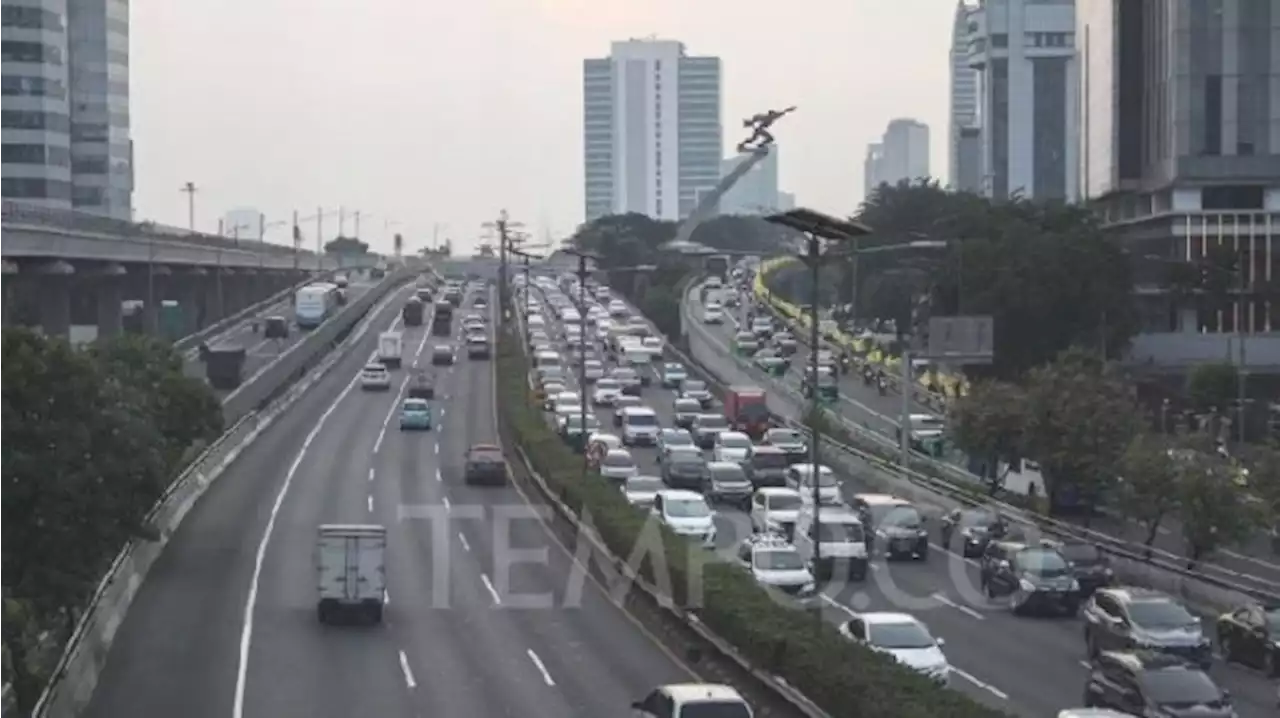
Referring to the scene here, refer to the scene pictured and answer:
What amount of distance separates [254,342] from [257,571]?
2816 inches

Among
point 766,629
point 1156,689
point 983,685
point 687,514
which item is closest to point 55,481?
point 766,629

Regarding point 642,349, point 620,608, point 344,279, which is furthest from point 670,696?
point 344,279

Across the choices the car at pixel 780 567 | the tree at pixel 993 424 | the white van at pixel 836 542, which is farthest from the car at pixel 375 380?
the car at pixel 780 567

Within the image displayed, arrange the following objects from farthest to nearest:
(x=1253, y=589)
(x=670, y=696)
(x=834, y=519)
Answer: (x=834, y=519) → (x=1253, y=589) → (x=670, y=696)

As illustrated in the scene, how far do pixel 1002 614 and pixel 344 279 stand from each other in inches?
5328

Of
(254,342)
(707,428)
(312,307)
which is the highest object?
(312,307)

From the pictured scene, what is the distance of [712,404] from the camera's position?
80688 mm

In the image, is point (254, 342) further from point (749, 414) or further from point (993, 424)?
point (993, 424)

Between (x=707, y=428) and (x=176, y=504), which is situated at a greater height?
(x=707, y=428)

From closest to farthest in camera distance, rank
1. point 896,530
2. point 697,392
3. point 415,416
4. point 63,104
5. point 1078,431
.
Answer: point 896,530, point 1078,431, point 415,416, point 697,392, point 63,104

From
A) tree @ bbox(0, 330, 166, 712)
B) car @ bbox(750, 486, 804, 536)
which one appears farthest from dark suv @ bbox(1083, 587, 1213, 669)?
tree @ bbox(0, 330, 166, 712)

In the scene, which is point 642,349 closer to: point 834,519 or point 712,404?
point 712,404

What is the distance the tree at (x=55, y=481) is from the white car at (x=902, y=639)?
10.8 m

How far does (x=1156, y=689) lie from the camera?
80.3 ft
